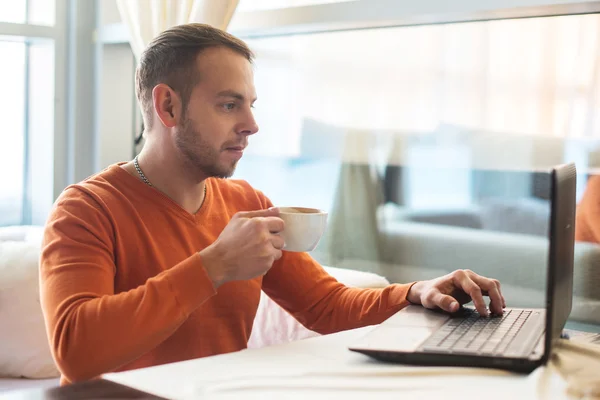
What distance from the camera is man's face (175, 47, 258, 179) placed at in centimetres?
152

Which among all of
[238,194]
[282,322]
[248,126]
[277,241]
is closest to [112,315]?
[277,241]

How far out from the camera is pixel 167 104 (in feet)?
5.16

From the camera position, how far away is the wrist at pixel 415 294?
1420 mm

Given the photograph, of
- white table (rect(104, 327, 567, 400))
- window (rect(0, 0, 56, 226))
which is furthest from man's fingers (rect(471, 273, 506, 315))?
window (rect(0, 0, 56, 226))

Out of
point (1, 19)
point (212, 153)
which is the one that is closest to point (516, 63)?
point (212, 153)

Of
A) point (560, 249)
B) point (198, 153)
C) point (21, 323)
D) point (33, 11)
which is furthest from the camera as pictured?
point (33, 11)

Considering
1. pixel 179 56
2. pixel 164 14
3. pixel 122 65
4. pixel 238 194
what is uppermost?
pixel 164 14

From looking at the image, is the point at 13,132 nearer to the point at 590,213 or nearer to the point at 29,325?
the point at 29,325

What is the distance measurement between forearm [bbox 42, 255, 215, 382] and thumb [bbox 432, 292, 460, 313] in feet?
1.28

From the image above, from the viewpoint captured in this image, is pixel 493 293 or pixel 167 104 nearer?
pixel 493 293

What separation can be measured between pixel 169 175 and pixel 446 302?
610 millimetres

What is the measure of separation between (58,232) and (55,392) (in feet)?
1.56

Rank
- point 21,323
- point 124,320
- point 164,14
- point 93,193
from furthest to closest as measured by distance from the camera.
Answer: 1. point 164,14
2. point 21,323
3. point 93,193
4. point 124,320

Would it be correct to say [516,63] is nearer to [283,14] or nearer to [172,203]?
[283,14]
